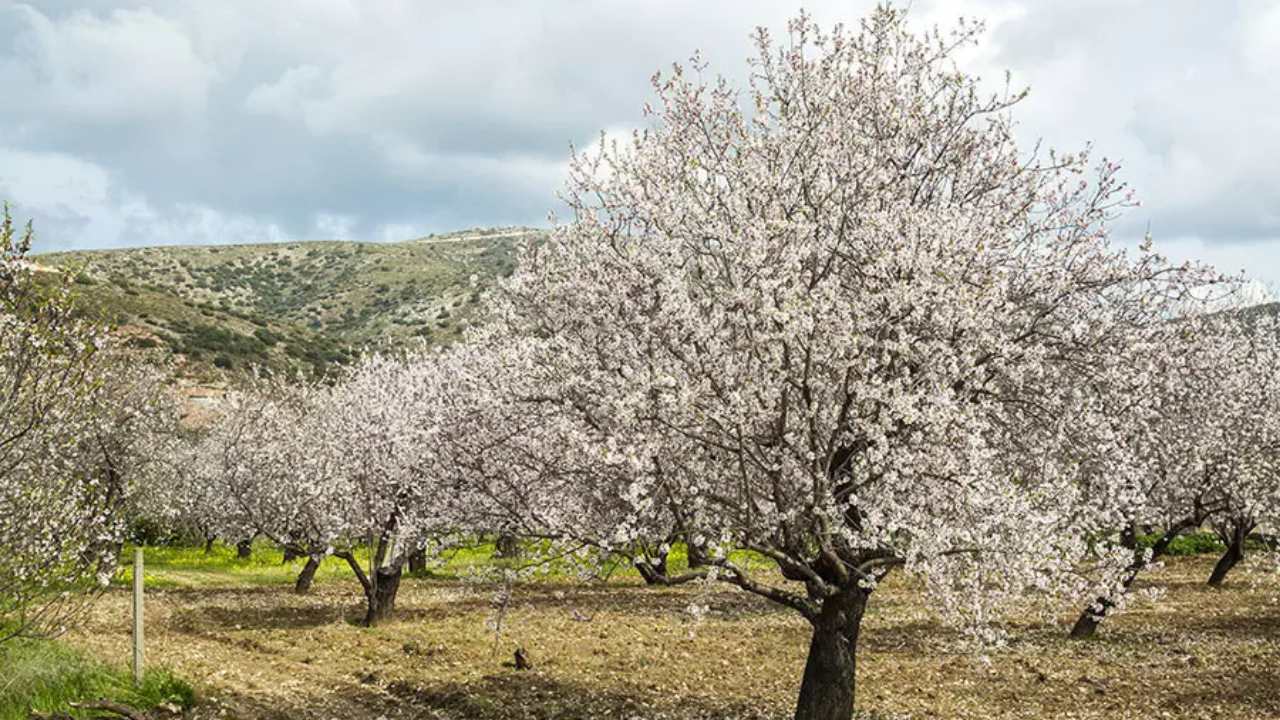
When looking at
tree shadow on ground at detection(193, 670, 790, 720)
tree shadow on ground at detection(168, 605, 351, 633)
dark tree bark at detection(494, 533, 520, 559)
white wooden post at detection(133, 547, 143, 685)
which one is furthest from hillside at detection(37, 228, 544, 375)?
tree shadow on ground at detection(193, 670, 790, 720)

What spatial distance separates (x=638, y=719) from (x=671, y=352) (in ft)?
24.9

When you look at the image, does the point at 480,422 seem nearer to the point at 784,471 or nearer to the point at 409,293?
the point at 784,471

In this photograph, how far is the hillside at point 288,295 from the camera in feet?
273

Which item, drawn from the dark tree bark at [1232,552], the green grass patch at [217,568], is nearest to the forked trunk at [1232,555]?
the dark tree bark at [1232,552]

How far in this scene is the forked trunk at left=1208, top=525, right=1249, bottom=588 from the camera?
28830 millimetres

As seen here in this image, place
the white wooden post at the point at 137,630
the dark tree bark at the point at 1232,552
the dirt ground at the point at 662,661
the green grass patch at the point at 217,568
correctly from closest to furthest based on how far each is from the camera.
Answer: the white wooden post at the point at 137,630 < the dirt ground at the point at 662,661 < the dark tree bark at the point at 1232,552 < the green grass patch at the point at 217,568

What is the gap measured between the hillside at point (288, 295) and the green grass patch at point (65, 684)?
6602cm

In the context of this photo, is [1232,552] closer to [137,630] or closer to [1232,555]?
[1232,555]

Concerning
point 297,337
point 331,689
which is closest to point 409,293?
point 297,337

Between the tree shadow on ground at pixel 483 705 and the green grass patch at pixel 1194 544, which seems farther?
the green grass patch at pixel 1194 544

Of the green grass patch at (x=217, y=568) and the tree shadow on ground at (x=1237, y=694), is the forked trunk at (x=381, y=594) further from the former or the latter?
the tree shadow on ground at (x=1237, y=694)

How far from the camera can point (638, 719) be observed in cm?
1505

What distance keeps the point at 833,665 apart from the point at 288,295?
136 m

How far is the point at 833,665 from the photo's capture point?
42.8 ft
